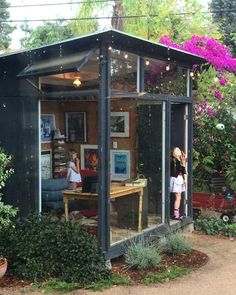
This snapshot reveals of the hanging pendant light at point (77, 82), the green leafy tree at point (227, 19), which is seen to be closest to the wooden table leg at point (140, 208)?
the hanging pendant light at point (77, 82)

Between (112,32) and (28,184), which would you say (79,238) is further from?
(112,32)

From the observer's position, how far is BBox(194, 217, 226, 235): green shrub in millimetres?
9820

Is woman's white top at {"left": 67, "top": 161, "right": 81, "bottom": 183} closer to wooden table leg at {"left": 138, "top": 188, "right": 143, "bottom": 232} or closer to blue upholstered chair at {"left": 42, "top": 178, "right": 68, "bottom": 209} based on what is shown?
blue upholstered chair at {"left": 42, "top": 178, "right": 68, "bottom": 209}

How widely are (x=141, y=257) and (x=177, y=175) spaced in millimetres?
2525

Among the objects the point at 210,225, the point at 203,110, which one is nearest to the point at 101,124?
the point at 210,225

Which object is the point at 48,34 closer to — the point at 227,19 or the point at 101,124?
the point at 227,19

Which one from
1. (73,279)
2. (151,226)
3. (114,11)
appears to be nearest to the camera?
(73,279)

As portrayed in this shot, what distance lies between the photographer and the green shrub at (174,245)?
8000 millimetres

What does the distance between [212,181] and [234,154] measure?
2.69 ft

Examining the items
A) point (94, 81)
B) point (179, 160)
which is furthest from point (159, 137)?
point (94, 81)

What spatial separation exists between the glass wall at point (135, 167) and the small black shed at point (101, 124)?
0.06ft

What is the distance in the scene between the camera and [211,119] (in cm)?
1208

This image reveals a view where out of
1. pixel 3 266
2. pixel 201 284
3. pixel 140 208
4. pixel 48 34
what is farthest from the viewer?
pixel 48 34

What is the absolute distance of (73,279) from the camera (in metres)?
6.52
